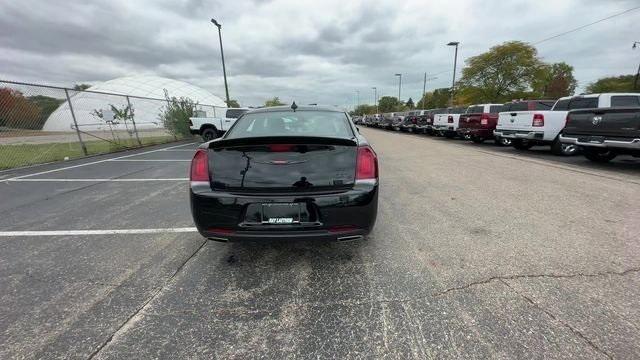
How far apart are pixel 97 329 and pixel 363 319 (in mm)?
1774

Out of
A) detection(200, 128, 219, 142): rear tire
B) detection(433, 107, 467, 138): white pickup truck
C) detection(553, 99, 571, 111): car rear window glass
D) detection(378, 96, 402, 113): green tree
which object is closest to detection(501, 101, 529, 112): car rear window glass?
detection(553, 99, 571, 111): car rear window glass

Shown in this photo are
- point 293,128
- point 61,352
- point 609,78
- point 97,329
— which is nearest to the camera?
point 61,352

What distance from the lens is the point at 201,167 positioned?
Result: 9.09 ft

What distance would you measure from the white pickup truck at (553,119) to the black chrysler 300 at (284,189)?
919cm

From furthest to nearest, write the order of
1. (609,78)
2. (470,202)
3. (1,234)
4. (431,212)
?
1. (609,78)
2. (470,202)
3. (431,212)
4. (1,234)

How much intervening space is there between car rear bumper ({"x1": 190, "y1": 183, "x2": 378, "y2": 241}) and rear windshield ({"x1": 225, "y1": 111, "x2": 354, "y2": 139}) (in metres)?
0.80

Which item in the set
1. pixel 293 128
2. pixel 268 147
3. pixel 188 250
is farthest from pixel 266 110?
pixel 188 250

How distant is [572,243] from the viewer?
10.9 feet

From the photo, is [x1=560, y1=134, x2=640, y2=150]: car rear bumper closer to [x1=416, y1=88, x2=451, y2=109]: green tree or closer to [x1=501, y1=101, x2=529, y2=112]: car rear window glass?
[x1=501, y1=101, x2=529, y2=112]: car rear window glass

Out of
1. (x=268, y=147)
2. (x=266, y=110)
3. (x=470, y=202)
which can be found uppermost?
(x=266, y=110)

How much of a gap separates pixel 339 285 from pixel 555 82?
8354 cm

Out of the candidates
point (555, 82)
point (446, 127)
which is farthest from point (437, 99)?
point (446, 127)

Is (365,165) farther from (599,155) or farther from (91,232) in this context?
(599,155)

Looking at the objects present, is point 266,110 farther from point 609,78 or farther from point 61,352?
point 609,78
